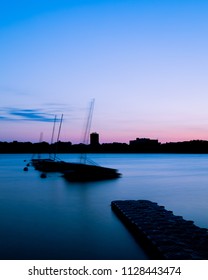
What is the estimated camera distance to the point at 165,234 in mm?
14281

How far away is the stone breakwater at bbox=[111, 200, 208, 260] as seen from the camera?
11.9 m

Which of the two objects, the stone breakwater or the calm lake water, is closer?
the stone breakwater

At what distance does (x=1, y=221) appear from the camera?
22.2 meters

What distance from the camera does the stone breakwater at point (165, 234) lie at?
1186 centimetres

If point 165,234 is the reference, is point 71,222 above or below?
below

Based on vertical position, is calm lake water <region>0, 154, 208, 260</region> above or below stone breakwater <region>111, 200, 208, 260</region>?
below

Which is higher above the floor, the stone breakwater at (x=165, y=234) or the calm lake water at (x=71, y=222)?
the stone breakwater at (x=165, y=234)

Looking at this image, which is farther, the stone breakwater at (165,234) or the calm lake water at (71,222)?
the calm lake water at (71,222)

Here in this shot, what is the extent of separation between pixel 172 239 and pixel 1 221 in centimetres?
1315

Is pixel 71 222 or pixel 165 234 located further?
pixel 71 222
